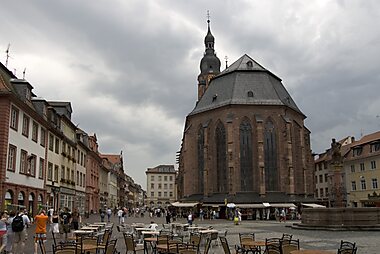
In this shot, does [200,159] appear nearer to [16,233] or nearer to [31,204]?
[31,204]

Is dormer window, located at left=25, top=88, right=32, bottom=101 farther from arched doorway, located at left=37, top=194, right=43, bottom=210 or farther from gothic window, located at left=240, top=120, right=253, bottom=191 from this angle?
gothic window, located at left=240, top=120, right=253, bottom=191

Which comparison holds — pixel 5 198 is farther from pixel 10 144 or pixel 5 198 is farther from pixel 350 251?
pixel 350 251

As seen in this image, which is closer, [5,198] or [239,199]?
[5,198]

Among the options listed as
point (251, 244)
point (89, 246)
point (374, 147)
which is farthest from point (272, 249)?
point (374, 147)

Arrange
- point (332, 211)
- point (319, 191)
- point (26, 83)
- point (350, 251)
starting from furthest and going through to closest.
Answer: point (319, 191), point (26, 83), point (332, 211), point (350, 251)

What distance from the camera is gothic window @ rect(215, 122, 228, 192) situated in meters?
56.9

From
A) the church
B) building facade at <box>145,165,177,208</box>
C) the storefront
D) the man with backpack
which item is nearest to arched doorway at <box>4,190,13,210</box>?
the man with backpack

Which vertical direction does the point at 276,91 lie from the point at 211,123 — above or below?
above

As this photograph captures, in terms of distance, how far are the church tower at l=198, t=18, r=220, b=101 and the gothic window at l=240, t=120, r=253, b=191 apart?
33.4 metres

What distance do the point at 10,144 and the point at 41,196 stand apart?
910 cm

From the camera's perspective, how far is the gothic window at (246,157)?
55.3 meters

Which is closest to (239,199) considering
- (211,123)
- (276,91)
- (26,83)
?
(211,123)

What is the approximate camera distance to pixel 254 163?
55406mm

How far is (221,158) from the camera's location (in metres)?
57.9
